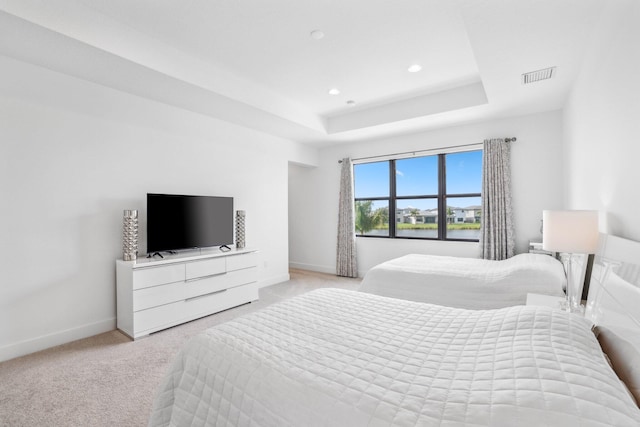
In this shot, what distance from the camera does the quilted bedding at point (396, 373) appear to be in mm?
793

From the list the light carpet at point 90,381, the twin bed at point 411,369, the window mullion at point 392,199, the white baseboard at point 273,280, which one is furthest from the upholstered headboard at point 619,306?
the white baseboard at point 273,280

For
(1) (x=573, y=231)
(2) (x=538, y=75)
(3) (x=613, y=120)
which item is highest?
(2) (x=538, y=75)

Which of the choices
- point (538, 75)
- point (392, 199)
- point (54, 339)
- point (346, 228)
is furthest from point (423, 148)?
point (54, 339)

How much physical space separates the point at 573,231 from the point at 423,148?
3098 mm

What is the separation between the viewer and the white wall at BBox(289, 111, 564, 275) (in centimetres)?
395

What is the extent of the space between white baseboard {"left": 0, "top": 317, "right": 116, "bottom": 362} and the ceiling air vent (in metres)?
4.82

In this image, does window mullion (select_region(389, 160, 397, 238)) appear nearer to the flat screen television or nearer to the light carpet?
the flat screen television

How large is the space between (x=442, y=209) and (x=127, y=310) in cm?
438

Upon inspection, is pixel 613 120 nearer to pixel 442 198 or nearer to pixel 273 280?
pixel 442 198

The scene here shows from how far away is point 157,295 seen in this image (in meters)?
3.05

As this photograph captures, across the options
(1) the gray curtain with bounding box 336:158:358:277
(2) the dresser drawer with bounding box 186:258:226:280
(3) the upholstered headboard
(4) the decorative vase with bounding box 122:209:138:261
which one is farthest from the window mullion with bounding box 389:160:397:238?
(4) the decorative vase with bounding box 122:209:138:261

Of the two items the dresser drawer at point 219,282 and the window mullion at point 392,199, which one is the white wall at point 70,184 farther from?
the window mullion at point 392,199

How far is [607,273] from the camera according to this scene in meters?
1.51

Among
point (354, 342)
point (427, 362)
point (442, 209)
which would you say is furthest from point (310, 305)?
point (442, 209)
